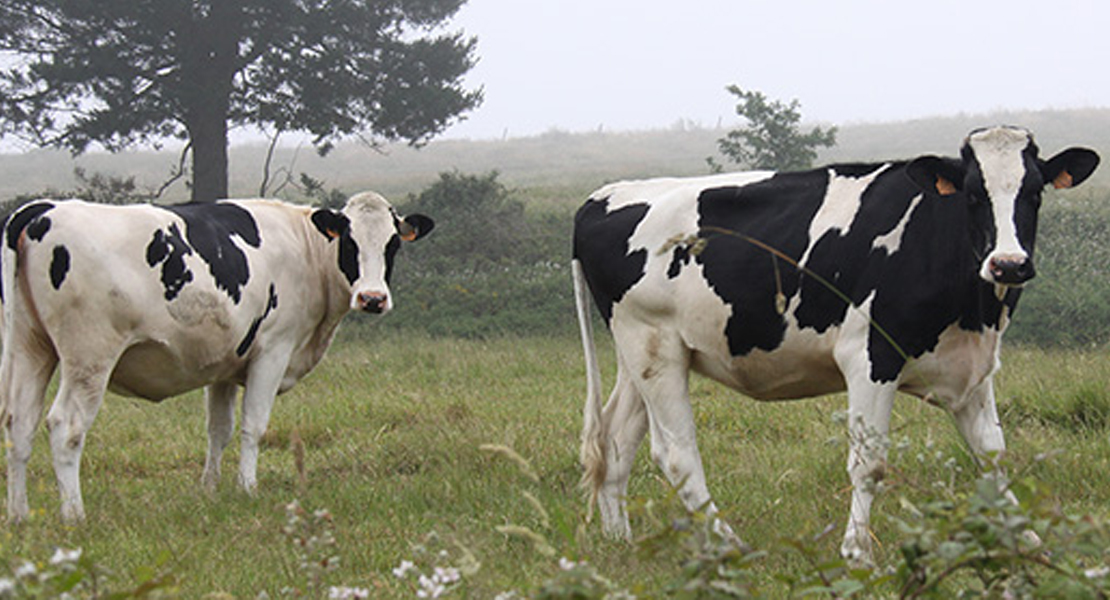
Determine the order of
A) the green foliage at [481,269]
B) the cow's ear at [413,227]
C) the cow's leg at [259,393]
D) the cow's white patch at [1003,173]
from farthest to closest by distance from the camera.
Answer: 1. the green foliage at [481,269]
2. the cow's ear at [413,227]
3. the cow's leg at [259,393]
4. the cow's white patch at [1003,173]

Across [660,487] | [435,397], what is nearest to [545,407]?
[435,397]

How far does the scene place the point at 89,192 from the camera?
22391 mm

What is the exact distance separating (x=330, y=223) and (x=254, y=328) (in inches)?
40.1

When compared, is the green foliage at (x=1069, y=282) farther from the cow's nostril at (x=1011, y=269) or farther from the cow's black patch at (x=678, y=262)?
the cow's nostril at (x=1011, y=269)

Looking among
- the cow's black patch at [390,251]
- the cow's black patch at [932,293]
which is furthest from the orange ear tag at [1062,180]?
the cow's black patch at [390,251]

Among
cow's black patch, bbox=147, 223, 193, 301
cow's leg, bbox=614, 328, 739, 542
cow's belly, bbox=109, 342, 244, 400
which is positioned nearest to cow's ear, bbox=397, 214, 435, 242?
cow's belly, bbox=109, 342, 244, 400

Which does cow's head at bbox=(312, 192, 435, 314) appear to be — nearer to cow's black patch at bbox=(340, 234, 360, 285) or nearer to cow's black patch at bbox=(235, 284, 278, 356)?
cow's black patch at bbox=(340, 234, 360, 285)

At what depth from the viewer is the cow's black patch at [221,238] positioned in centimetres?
812

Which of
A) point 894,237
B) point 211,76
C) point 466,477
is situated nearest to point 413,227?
point 466,477

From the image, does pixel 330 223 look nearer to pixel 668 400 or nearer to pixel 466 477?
pixel 466 477

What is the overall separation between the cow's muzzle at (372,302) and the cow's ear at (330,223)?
56 centimetres

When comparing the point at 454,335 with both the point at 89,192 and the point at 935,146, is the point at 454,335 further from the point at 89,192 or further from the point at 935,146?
the point at 935,146

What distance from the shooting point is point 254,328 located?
846 cm

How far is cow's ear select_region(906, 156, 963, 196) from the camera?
5.75 meters
